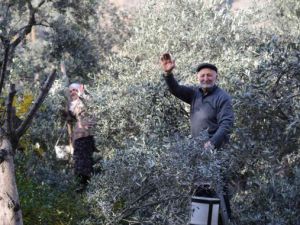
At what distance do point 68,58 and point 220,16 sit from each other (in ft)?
15.6

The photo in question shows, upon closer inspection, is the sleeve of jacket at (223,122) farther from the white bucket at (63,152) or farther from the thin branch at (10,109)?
the white bucket at (63,152)

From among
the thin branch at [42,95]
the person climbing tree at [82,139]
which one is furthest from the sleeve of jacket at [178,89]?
the person climbing tree at [82,139]

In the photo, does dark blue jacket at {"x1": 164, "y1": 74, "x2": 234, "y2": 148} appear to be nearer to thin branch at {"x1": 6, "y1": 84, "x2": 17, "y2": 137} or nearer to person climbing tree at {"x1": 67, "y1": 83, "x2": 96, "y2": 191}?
thin branch at {"x1": 6, "y1": 84, "x2": 17, "y2": 137}

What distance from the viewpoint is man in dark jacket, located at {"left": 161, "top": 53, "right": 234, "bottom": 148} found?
15.7ft

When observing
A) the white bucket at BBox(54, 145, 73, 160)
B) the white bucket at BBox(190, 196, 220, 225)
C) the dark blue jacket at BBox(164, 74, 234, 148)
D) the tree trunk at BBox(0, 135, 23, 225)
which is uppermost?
the dark blue jacket at BBox(164, 74, 234, 148)

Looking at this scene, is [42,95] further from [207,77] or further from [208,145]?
[207,77]

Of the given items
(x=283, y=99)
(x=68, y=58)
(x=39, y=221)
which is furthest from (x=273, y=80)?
(x=68, y=58)

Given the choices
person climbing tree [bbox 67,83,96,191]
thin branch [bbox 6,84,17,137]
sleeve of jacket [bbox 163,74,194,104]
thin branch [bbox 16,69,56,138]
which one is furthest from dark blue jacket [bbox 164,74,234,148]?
person climbing tree [bbox 67,83,96,191]

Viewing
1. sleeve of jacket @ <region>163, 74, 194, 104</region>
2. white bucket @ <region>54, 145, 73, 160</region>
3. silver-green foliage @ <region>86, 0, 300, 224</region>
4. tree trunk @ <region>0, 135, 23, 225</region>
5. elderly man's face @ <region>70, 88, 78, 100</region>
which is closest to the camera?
tree trunk @ <region>0, 135, 23, 225</region>

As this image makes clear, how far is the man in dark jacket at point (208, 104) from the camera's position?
4789 millimetres

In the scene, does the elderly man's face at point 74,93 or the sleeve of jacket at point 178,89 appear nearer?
the sleeve of jacket at point 178,89

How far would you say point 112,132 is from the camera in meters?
6.83

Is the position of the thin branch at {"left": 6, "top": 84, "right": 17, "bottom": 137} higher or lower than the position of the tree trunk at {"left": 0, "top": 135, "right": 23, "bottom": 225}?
higher

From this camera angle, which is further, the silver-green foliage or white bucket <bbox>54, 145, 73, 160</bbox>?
white bucket <bbox>54, 145, 73, 160</bbox>
